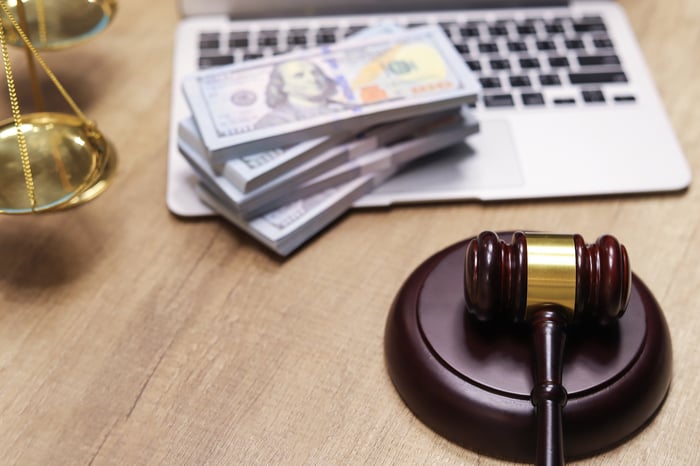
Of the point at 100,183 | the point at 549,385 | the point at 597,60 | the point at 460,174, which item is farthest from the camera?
the point at 597,60

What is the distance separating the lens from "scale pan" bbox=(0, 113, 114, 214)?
2.30 ft

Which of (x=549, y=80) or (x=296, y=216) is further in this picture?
(x=549, y=80)

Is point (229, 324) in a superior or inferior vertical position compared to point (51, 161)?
inferior

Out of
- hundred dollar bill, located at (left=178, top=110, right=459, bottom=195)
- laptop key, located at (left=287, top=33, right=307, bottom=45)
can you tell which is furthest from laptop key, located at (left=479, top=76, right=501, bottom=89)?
laptop key, located at (left=287, top=33, right=307, bottom=45)

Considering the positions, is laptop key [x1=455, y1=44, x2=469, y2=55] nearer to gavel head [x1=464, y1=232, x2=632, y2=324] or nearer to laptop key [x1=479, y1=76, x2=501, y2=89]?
laptop key [x1=479, y1=76, x2=501, y2=89]

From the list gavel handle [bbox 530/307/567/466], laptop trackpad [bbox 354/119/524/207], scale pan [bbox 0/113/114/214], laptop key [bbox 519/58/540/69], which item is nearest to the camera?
gavel handle [bbox 530/307/567/466]

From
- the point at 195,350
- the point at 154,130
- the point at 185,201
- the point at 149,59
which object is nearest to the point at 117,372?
the point at 195,350

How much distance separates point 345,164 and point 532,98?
0.23m

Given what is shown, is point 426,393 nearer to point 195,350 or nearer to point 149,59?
point 195,350

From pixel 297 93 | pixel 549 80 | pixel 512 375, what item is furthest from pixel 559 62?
pixel 512 375

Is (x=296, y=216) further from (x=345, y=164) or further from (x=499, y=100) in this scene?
(x=499, y=100)

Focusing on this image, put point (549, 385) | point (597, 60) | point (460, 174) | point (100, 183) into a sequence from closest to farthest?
point (549, 385)
point (100, 183)
point (460, 174)
point (597, 60)

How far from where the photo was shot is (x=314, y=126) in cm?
78

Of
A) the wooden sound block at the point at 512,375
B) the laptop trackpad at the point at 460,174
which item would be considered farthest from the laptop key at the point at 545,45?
the wooden sound block at the point at 512,375
